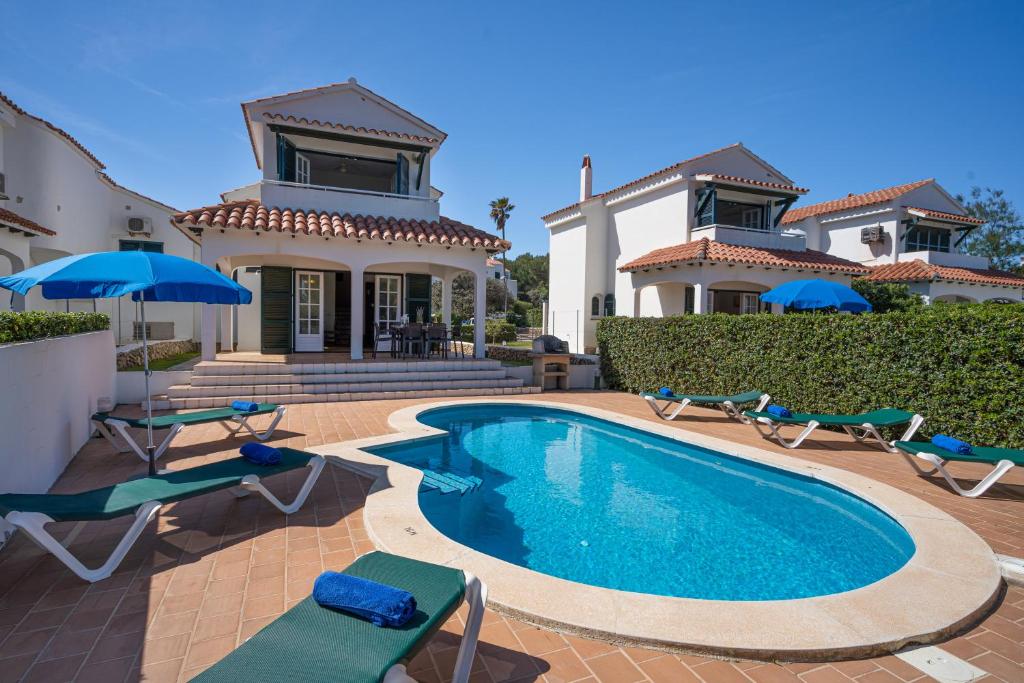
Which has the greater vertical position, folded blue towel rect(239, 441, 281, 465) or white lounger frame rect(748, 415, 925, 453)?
folded blue towel rect(239, 441, 281, 465)

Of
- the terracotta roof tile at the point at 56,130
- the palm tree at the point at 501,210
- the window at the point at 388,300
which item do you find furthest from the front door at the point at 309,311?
the palm tree at the point at 501,210

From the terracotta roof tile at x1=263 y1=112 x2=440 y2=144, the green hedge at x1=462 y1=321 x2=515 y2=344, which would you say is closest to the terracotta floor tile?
the terracotta roof tile at x1=263 y1=112 x2=440 y2=144

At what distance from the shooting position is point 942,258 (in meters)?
24.4

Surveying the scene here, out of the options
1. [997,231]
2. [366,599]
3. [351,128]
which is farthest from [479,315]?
[997,231]

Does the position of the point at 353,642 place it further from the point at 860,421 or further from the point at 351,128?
the point at 351,128

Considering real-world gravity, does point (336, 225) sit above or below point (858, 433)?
above

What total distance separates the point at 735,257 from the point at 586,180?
9847 mm

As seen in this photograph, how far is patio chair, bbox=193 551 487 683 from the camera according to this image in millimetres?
2143

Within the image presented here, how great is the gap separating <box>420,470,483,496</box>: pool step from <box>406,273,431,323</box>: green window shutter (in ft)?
36.8

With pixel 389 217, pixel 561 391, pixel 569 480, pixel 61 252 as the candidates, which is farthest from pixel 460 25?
pixel 61 252

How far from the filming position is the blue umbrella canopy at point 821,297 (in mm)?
11453

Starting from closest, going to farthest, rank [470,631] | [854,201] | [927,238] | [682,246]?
[470,631]
[682,246]
[927,238]
[854,201]

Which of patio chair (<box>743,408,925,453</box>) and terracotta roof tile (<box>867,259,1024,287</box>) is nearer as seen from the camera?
patio chair (<box>743,408,925,453</box>)

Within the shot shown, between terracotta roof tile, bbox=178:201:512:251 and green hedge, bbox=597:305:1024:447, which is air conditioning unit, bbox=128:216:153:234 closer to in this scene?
terracotta roof tile, bbox=178:201:512:251
